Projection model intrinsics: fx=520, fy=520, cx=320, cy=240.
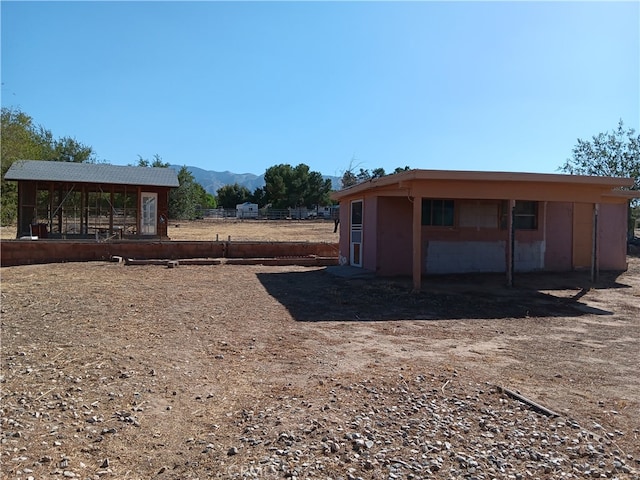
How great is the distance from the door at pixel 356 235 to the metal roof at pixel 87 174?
37.5 feet

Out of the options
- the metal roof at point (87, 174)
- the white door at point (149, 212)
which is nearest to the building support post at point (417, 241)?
the metal roof at point (87, 174)

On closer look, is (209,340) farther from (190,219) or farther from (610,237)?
(190,219)

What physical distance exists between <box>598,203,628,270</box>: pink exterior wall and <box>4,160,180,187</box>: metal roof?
17770 mm

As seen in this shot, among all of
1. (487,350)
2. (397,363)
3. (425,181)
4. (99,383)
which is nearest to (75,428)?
(99,383)

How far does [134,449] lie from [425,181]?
899 cm

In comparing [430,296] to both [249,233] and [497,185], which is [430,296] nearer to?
[497,185]

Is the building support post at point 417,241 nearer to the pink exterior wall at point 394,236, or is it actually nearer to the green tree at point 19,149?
the pink exterior wall at point 394,236

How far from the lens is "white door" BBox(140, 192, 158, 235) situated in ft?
80.3

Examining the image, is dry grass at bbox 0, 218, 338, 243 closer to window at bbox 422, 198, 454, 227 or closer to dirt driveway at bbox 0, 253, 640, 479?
window at bbox 422, 198, 454, 227

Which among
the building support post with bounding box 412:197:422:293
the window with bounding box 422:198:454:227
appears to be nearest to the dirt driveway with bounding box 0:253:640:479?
the building support post with bounding box 412:197:422:293

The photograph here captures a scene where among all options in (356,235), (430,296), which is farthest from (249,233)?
(430,296)

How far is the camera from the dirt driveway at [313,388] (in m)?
3.57

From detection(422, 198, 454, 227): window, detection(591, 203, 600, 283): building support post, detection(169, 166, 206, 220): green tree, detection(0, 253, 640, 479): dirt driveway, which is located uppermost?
detection(169, 166, 206, 220): green tree

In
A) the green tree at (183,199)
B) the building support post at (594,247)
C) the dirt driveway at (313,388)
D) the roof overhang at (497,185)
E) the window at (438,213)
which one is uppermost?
the green tree at (183,199)
